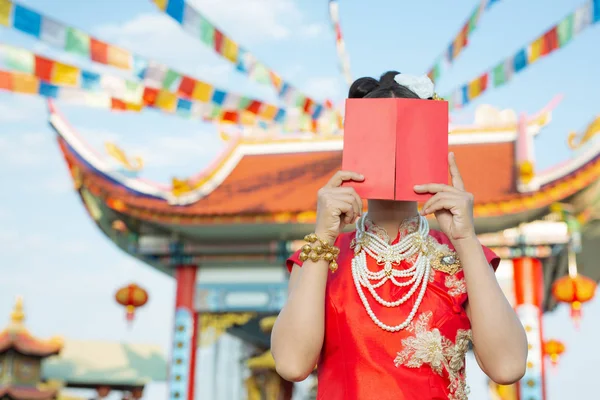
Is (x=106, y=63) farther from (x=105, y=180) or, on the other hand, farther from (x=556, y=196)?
(x=556, y=196)

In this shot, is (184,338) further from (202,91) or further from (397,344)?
(397,344)

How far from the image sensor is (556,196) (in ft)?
19.1

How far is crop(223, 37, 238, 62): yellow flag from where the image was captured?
4387 mm

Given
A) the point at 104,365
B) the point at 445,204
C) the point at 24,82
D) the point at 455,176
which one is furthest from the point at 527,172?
the point at 104,365

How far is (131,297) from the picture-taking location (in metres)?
6.86

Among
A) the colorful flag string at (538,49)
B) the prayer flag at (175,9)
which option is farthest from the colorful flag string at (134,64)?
the colorful flag string at (538,49)

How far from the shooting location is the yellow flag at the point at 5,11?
136 inches

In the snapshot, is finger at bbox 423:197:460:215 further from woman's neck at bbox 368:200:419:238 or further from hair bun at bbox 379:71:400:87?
hair bun at bbox 379:71:400:87

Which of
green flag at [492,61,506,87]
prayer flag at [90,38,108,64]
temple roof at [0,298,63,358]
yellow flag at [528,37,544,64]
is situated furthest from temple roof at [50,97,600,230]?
temple roof at [0,298,63,358]

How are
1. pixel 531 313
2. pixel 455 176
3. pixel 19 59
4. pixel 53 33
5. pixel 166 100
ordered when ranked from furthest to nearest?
pixel 531 313 < pixel 166 100 < pixel 19 59 < pixel 53 33 < pixel 455 176

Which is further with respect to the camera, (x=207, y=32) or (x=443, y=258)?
(x=207, y=32)

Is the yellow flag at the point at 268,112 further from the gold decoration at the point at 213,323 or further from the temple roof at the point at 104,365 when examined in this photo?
the temple roof at the point at 104,365

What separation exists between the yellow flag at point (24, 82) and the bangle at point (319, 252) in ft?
10.4

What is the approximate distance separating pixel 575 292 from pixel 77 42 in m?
4.62
